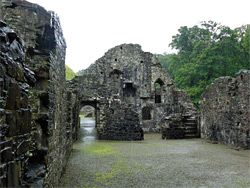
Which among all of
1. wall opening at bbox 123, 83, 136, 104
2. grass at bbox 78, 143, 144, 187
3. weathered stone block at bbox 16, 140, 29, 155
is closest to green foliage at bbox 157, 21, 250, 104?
wall opening at bbox 123, 83, 136, 104

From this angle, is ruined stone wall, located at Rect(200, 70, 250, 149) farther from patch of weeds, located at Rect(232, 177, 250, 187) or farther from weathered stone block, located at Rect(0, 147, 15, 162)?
weathered stone block, located at Rect(0, 147, 15, 162)

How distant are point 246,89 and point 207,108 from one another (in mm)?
3615

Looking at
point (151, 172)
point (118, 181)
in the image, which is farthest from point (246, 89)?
point (118, 181)

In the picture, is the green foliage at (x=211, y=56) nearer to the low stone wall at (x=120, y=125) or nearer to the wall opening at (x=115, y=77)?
the wall opening at (x=115, y=77)

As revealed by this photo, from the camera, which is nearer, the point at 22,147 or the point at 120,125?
the point at 22,147

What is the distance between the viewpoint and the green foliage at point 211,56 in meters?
18.5

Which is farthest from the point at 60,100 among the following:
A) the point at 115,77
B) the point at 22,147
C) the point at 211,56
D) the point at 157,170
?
the point at 211,56

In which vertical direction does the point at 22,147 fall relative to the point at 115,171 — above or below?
above

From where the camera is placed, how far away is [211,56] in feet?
60.7

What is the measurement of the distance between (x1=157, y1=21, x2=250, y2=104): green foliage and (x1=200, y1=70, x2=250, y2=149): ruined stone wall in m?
7.58

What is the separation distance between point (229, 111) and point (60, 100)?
26.3 feet

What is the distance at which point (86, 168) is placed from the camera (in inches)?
219

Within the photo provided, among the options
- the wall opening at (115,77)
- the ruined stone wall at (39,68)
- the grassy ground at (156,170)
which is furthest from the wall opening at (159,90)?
the ruined stone wall at (39,68)

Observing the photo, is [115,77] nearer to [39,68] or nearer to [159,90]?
[159,90]
